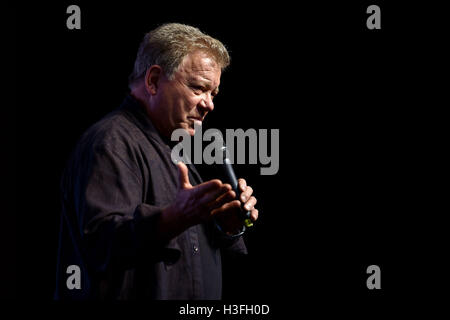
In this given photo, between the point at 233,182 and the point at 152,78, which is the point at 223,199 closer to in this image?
the point at 233,182

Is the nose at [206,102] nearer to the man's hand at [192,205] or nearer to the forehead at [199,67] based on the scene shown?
the forehead at [199,67]

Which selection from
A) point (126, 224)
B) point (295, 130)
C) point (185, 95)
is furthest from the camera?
point (295, 130)

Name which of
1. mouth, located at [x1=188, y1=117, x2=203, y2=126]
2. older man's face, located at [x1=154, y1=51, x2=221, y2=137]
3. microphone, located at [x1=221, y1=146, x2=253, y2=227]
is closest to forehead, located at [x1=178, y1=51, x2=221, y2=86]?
A: older man's face, located at [x1=154, y1=51, x2=221, y2=137]

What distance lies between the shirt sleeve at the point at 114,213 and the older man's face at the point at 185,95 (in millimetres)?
286

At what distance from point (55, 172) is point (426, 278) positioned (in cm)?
201

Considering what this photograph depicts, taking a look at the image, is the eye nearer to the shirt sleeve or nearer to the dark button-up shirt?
the dark button-up shirt

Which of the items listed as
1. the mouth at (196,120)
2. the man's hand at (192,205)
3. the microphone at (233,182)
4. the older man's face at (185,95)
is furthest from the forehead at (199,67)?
the man's hand at (192,205)

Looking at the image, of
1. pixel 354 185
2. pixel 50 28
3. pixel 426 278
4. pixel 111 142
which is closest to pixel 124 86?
pixel 50 28

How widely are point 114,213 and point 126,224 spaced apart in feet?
0.23

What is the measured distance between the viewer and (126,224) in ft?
3.75

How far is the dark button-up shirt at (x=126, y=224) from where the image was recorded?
114 cm

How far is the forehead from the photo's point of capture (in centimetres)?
158

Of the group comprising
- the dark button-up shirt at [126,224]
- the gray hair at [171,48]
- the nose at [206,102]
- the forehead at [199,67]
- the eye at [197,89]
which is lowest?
the dark button-up shirt at [126,224]

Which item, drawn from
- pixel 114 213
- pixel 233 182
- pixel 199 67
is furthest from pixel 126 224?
pixel 199 67
